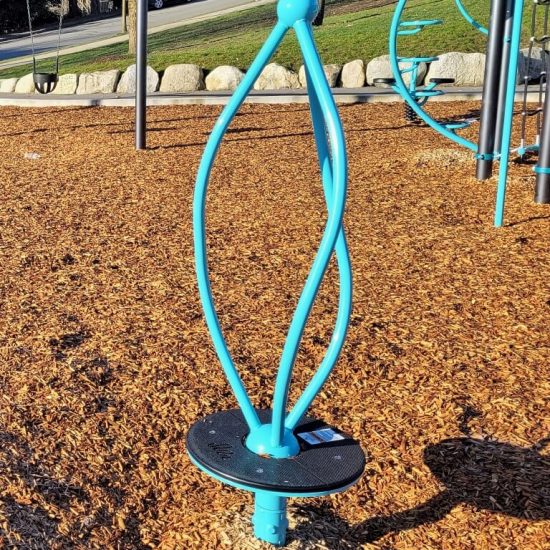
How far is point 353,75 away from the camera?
14.9 meters

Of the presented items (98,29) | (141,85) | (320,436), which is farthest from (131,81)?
(98,29)

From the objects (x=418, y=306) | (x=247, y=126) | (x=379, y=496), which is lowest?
(x=379, y=496)

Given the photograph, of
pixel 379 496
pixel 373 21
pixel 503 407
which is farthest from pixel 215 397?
pixel 373 21

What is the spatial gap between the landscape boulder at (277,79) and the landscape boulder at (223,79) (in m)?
0.39

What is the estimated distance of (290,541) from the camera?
2.57 m

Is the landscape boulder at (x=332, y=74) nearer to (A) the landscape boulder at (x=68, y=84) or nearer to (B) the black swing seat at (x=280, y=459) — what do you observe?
(A) the landscape boulder at (x=68, y=84)

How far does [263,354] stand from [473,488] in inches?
49.2

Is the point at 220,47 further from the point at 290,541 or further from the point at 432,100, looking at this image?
the point at 290,541

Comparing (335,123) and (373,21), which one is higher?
(373,21)

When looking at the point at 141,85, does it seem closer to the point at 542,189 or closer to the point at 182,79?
the point at 542,189

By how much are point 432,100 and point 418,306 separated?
31.0 ft

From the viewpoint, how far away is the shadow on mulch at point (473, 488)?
273 centimetres

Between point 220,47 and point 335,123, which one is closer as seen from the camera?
point 335,123

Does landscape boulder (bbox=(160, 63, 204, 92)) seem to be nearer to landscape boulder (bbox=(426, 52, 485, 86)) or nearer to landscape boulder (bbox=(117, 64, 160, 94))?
landscape boulder (bbox=(117, 64, 160, 94))
